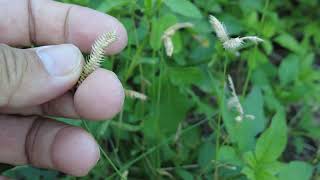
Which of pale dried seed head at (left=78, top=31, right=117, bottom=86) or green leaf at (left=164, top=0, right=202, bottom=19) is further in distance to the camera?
green leaf at (left=164, top=0, right=202, bottom=19)

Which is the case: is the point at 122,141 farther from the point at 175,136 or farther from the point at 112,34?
the point at 112,34

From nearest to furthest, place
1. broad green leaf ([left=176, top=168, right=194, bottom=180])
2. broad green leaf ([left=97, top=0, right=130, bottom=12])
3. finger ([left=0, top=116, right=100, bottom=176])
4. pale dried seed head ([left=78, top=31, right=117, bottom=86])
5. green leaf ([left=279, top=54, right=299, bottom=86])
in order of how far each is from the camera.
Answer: pale dried seed head ([left=78, top=31, right=117, bottom=86]) → finger ([left=0, top=116, right=100, bottom=176]) → broad green leaf ([left=97, top=0, right=130, bottom=12]) → broad green leaf ([left=176, top=168, right=194, bottom=180]) → green leaf ([left=279, top=54, right=299, bottom=86])

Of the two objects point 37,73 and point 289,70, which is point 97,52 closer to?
point 37,73

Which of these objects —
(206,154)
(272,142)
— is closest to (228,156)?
(272,142)

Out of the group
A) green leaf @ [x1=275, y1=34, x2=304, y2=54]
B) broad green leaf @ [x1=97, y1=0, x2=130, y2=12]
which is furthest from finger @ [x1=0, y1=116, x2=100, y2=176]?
green leaf @ [x1=275, y1=34, x2=304, y2=54]

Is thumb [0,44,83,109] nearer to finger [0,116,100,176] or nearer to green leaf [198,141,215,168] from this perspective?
finger [0,116,100,176]

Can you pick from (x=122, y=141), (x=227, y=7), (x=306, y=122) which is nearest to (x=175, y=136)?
(x=122, y=141)

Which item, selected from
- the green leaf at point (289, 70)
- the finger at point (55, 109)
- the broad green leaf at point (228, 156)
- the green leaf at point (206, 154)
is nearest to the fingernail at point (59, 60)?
the finger at point (55, 109)
